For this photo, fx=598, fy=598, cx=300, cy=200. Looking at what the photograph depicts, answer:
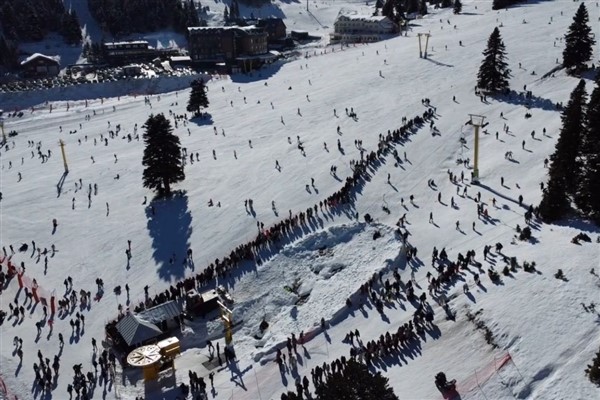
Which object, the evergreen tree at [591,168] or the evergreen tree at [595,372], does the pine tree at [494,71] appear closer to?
the evergreen tree at [591,168]

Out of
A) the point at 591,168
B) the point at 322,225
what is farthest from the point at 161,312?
the point at 591,168

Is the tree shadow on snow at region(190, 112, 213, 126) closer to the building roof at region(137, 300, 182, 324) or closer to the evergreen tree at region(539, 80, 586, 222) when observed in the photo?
the building roof at region(137, 300, 182, 324)

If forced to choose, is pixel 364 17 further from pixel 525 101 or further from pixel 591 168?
pixel 591 168

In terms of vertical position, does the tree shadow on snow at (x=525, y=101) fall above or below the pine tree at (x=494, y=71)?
below

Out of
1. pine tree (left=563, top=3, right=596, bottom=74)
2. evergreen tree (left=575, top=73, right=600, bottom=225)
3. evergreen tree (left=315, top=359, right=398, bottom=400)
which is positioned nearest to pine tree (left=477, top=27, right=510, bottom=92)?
pine tree (left=563, top=3, right=596, bottom=74)

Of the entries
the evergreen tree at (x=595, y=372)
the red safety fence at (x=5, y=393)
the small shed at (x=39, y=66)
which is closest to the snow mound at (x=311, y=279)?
the red safety fence at (x=5, y=393)

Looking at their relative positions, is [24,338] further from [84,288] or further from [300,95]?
[300,95]

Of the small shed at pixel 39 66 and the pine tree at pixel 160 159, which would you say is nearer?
Answer: the pine tree at pixel 160 159
